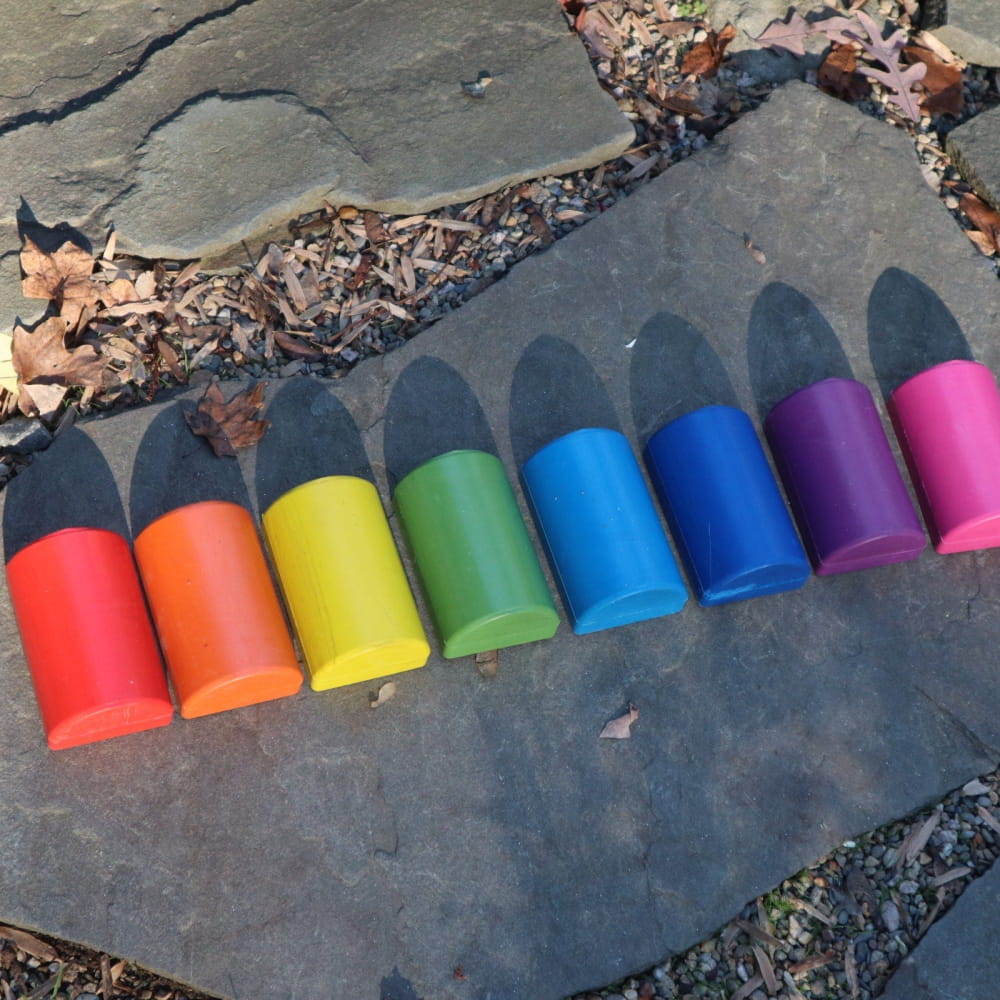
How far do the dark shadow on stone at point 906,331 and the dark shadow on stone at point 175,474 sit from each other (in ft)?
7.36

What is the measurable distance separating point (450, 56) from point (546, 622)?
7.25 feet

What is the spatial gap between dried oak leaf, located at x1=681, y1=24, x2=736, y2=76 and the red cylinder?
2865 millimetres

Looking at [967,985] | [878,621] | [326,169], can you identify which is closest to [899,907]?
[967,985]

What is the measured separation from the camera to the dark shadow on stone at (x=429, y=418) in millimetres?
3869

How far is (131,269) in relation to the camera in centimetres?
403

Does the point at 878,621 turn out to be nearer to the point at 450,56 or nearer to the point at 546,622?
the point at 546,622

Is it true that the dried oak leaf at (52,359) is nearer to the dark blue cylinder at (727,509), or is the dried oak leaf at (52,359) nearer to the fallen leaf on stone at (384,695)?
the fallen leaf on stone at (384,695)

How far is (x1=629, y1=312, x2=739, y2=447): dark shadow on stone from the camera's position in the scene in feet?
13.1

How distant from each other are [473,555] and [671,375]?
109cm

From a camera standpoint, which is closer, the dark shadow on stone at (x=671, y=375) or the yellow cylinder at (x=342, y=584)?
the yellow cylinder at (x=342, y=584)

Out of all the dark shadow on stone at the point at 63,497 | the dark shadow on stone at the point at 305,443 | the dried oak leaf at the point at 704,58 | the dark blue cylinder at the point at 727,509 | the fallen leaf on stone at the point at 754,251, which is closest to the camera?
the dark blue cylinder at the point at 727,509

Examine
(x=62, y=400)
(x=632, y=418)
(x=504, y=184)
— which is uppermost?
(x=504, y=184)

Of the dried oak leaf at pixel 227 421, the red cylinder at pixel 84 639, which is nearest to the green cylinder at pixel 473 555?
the dried oak leaf at pixel 227 421

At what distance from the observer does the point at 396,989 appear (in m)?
3.28
